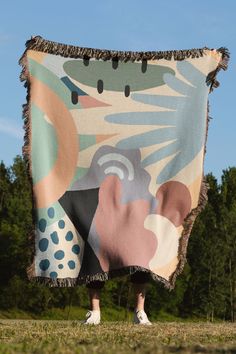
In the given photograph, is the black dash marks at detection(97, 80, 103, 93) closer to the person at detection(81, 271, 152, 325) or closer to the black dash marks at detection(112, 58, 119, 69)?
the black dash marks at detection(112, 58, 119, 69)

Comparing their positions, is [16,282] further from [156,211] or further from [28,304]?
[156,211]

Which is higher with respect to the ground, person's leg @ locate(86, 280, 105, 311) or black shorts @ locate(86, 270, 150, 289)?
black shorts @ locate(86, 270, 150, 289)

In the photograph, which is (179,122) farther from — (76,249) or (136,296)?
(136,296)

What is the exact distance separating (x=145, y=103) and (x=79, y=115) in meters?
1.09

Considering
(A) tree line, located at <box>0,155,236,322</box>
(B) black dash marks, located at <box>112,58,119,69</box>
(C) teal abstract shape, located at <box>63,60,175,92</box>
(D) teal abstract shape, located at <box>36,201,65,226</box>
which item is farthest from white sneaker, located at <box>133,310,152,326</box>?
(A) tree line, located at <box>0,155,236,322</box>

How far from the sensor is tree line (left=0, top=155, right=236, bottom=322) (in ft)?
172

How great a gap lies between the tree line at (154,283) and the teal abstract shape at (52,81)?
126 ft

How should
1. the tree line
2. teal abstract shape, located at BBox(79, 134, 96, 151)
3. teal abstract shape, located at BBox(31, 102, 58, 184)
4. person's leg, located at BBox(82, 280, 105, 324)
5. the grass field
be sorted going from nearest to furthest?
1. the grass field
2. person's leg, located at BBox(82, 280, 105, 324)
3. teal abstract shape, located at BBox(31, 102, 58, 184)
4. teal abstract shape, located at BBox(79, 134, 96, 151)
5. the tree line

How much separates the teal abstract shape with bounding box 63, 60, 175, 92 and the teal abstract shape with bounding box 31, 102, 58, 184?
0.91 m

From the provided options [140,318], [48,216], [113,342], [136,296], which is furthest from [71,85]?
[113,342]

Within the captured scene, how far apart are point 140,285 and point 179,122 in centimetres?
265

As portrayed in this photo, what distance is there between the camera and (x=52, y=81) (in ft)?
39.4

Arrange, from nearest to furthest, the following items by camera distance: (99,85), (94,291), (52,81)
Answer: (94,291)
(52,81)
(99,85)

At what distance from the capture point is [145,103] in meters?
12.1
